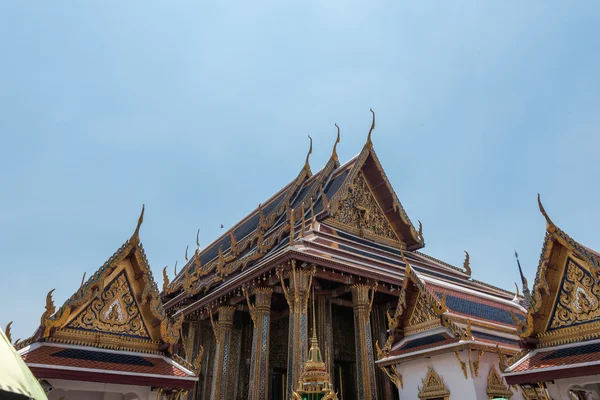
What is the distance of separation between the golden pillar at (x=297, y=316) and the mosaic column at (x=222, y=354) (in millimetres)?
2757

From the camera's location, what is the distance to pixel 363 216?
13.6 m

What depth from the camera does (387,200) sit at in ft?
47.6

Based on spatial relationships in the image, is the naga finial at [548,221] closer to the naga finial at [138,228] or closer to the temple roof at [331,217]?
the naga finial at [138,228]

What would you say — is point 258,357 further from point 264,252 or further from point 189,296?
point 189,296

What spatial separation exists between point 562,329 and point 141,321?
15.4ft

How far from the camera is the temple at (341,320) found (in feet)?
15.2

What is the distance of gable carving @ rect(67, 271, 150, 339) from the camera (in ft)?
15.8

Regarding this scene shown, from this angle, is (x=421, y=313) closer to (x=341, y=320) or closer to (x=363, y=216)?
(x=341, y=320)

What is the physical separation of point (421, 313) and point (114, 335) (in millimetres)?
4041

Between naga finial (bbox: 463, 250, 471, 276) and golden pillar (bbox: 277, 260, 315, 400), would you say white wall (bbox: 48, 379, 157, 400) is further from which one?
naga finial (bbox: 463, 250, 471, 276)

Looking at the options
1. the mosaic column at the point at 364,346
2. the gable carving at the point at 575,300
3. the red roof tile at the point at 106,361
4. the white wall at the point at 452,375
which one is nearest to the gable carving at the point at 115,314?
the red roof tile at the point at 106,361

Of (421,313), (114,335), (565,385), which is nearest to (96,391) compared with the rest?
(114,335)

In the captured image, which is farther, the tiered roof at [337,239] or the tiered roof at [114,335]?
the tiered roof at [337,239]

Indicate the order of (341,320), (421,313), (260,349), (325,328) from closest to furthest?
1. (421,313)
2. (260,349)
3. (325,328)
4. (341,320)
